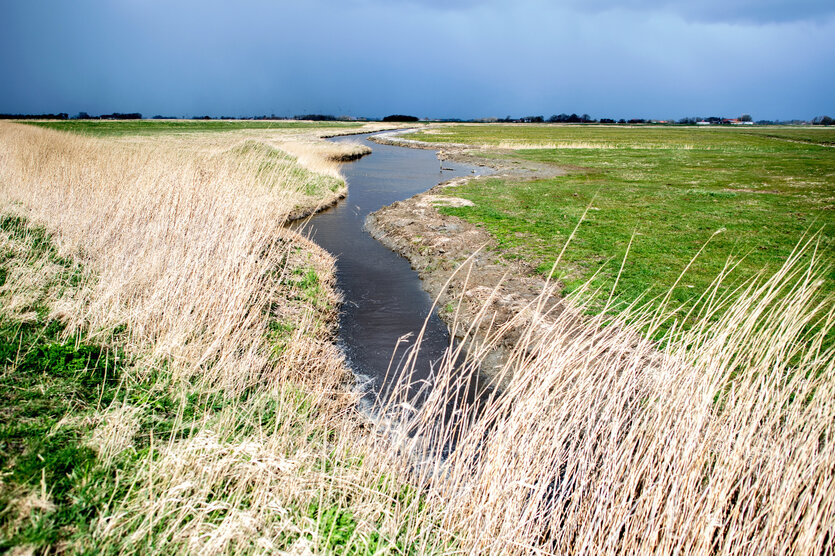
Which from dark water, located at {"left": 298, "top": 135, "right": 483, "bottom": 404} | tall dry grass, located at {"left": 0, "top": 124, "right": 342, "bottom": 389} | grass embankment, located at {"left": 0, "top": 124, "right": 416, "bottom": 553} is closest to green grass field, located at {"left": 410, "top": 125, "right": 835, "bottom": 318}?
dark water, located at {"left": 298, "top": 135, "right": 483, "bottom": 404}

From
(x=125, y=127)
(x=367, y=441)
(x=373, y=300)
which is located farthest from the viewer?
(x=125, y=127)

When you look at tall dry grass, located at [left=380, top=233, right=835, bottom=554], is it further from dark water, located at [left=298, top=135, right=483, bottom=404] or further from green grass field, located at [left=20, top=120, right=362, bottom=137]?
green grass field, located at [left=20, top=120, right=362, bottom=137]

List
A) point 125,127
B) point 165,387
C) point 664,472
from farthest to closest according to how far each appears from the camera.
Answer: point 125,127 < point 165,387 < point 664,472

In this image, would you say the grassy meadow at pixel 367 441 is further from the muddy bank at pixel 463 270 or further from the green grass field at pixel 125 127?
the green grass field at pixel 125 127

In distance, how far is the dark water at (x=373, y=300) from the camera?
28.0 feet

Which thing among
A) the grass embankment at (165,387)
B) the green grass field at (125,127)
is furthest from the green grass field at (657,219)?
the green grass field at (125,127)

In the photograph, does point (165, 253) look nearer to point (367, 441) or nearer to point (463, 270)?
point (367, 441)

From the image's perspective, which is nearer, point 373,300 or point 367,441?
point 367,441

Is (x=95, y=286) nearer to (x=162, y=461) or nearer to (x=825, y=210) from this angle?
(x=162, y=461)

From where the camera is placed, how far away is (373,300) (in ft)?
37.3

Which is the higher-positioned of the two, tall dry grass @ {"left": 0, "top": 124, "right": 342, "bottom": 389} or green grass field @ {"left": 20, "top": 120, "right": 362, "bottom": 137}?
green grass field @ {"left": 20, "top": 120, "right": 362, "bottom": 137}

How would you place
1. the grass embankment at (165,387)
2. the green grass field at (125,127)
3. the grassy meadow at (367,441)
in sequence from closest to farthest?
the grass embankment at (165,387) → the grassy meadow at (367,441) → the green grass field at (125,127)

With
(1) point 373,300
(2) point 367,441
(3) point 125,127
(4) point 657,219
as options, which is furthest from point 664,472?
(3) point 125,127

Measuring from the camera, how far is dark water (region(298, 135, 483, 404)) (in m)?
8.54
